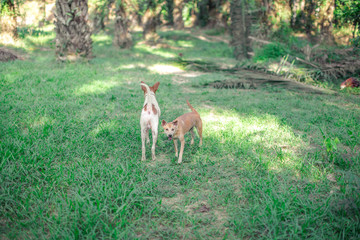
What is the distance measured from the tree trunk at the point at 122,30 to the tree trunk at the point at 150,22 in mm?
2044

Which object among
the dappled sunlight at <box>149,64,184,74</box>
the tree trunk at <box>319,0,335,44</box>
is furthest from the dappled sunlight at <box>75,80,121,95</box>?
the tree trunk at <box>319,0,335,44</box>

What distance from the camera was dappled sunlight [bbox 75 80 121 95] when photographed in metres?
6.35

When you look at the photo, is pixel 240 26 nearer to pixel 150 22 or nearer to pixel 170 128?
pixel 150 22

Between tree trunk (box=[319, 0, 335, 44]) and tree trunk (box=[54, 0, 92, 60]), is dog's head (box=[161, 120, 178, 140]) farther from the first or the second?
tree trunk (box=[319, 0, 335, 44])

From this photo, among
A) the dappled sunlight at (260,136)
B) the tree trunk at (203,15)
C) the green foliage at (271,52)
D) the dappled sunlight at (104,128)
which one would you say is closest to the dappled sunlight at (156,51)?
the green foliage at (271,52)

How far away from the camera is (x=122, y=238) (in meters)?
2.19

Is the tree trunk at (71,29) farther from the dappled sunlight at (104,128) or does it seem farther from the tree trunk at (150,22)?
the tree trunk at (150,22)

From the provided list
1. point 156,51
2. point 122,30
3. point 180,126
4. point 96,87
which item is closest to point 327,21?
point 156,51

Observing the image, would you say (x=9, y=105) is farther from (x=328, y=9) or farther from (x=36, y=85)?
(x=328, y=9)

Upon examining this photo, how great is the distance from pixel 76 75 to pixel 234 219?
673 cm

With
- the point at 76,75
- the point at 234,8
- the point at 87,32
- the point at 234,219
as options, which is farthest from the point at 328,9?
the point at 234,219

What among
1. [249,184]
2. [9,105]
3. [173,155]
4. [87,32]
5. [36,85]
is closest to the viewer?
[249,184]

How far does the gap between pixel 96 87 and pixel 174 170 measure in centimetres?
429

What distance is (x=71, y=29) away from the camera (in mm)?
9242
